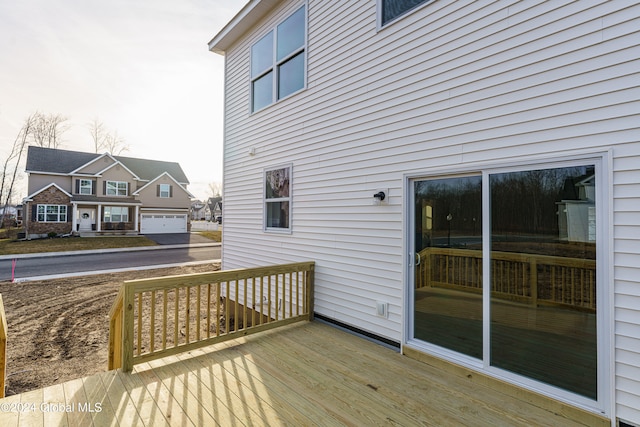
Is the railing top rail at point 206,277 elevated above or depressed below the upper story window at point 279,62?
below

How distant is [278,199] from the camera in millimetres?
5672

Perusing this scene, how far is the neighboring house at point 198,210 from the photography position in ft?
180

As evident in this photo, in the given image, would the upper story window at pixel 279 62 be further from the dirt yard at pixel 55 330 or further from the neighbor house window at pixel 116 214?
the neighbor house window at pixel 116 214

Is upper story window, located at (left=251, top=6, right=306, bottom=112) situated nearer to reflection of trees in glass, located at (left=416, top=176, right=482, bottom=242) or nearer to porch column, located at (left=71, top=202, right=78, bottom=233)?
reflection of trees in glass, located at (left=416, top=176, right=482, bottom=242)

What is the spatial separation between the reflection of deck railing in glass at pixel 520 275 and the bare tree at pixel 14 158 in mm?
35338

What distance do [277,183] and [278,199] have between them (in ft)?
1.05

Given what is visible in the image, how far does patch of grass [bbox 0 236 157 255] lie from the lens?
17094 millimetres

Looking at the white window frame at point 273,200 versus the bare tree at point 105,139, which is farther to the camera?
the bare tree at point 105,139

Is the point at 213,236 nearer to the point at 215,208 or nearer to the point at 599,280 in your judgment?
the point at 599,280

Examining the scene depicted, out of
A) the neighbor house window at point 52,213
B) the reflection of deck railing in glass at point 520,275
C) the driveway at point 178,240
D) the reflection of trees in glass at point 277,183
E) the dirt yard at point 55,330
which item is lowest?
the dirt yard at point 55,330

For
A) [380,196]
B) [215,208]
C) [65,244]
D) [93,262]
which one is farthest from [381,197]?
[215,208]

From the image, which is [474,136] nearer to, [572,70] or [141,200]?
[572,70]

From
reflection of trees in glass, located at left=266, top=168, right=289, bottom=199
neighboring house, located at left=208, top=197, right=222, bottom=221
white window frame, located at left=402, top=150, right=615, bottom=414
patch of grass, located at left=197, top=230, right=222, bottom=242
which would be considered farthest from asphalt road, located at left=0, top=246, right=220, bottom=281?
neighboring house, located at left=208, top=197, right=222, bottom=221

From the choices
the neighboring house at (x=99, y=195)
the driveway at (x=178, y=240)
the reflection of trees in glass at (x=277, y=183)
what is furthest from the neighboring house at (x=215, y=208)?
the reflection of trees in glass at (x=277, y=183)
